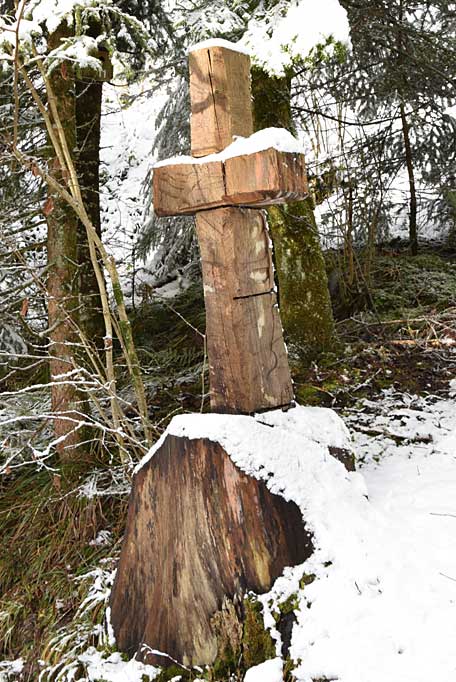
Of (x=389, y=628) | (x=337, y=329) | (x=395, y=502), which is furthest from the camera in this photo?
(x=337, y=329)

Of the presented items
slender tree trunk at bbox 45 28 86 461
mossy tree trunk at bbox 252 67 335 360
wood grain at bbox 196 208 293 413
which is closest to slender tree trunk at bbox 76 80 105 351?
slender tree trunk at bbox 45 28 86 461

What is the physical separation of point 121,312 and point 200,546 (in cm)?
152

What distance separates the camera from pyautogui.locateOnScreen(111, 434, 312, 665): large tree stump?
2643 millimetres

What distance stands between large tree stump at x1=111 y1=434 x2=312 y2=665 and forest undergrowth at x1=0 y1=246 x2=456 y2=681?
0.42m

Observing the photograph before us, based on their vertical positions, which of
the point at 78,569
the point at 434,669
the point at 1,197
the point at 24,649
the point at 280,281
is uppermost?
the point at 1,197

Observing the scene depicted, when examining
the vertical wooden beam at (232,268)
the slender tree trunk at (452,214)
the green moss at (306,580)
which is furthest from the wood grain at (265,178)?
the slender tree trunk at (452,214)

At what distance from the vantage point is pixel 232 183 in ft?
9.14

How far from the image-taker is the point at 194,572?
2693 millimetres

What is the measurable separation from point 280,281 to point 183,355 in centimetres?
116

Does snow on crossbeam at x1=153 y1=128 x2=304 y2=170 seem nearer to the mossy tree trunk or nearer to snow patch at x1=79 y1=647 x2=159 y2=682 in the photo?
snow patch at x1=79 y1=647 x2=159 y2=682

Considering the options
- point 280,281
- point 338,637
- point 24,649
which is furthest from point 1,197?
point 338,637

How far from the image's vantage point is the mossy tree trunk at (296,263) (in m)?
5.25

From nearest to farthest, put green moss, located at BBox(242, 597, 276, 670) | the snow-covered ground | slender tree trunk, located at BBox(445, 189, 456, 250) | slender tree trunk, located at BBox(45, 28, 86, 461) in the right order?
1. the snow-covered ground
2. green moss, located at BBox(242, 597, 276, 670)
3. slender tree trunk, located at BBox(45, 28, 86, 461)
4. slender tree trunk, located at BBox(445, 189, 456, 250)

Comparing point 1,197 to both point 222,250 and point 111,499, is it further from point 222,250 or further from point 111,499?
point 222,250
